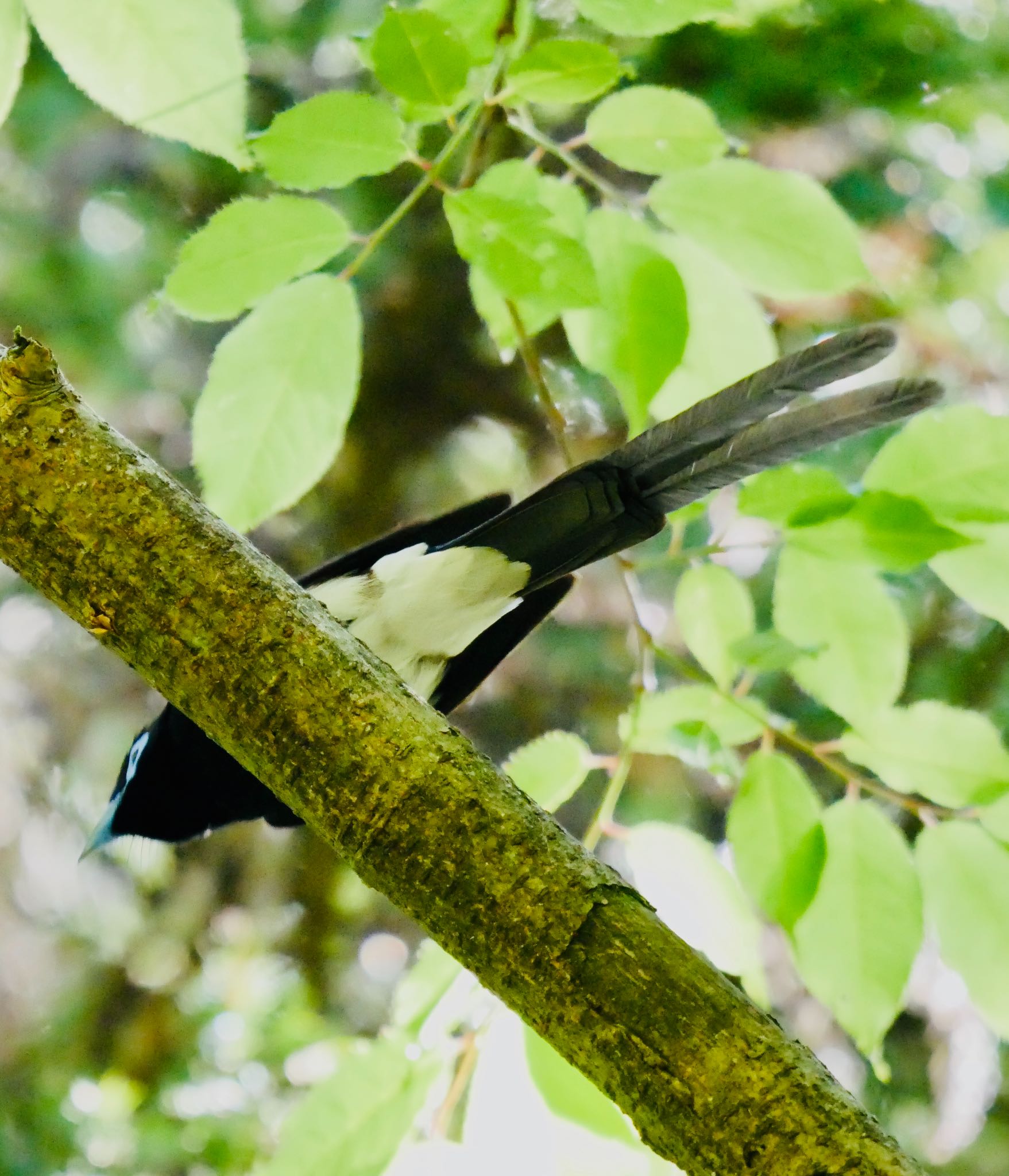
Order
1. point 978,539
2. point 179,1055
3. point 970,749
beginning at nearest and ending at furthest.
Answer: point 978,539 → point 970,749 → point 179,1055

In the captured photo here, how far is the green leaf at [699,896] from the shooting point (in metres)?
0.79

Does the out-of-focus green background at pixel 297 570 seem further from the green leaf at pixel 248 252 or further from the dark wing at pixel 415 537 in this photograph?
the green leaf at pixel 248 252

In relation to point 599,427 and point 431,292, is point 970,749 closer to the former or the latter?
point 599,427

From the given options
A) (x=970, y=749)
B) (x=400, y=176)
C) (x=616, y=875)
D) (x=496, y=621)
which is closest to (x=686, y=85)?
(x=400, y=176)

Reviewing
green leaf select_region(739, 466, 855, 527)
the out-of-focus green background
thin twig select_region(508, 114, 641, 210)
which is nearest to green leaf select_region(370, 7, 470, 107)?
thin twig select_region(508, 114, 641, 210)

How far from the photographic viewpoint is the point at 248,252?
0.75 m

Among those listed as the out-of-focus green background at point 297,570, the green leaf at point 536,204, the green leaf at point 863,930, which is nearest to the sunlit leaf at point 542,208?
the green leaf at point 536,204

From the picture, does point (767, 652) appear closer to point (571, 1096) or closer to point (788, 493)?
point (788, 493)

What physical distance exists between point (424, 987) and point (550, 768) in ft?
0.70

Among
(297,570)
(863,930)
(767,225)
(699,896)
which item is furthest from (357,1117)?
(297,570)

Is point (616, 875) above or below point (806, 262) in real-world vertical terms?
below

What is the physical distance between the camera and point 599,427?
7.23 ft

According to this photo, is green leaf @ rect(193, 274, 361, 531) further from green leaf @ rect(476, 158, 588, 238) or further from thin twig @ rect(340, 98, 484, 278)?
green leaf @ rect(476, 158, 588, 238)

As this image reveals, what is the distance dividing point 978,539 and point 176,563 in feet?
1.79
